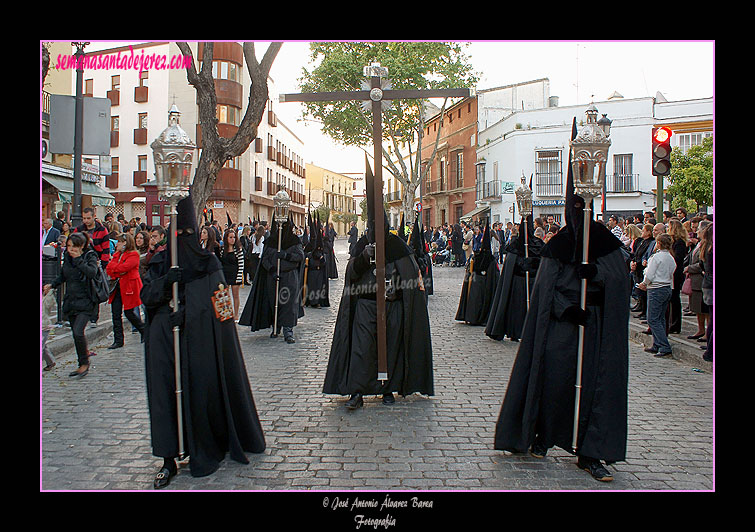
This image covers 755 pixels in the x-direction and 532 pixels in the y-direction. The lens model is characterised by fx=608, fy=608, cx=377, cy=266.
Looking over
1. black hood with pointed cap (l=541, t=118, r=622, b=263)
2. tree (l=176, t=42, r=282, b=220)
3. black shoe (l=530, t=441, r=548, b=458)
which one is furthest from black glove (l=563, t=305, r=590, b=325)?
tree (l=176, t=42, r=282, b=220)

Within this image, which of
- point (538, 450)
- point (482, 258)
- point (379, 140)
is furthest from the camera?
point (482, 258)

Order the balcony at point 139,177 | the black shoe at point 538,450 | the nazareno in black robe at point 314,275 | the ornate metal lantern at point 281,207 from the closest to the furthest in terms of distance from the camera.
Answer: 1. the black shoe at point 538,450
2. the ornate metal lantern at point 281,207
3. the nazareno in black robe at point 314,275
4. the balcony at point 139,177

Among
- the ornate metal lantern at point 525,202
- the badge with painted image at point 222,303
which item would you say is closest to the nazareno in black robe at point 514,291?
the ornate metal lantern at point 525,202

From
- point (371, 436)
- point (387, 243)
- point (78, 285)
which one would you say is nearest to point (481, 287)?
point (387, 243)

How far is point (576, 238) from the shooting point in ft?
15.6

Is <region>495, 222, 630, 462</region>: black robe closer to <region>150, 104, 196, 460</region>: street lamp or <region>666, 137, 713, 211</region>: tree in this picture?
<region>150, 104, 196, 460</region>: street lamp

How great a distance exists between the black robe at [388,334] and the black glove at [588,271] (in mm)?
2261

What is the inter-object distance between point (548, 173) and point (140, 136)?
2622 cm

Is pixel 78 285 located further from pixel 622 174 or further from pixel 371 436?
pixel 622 174

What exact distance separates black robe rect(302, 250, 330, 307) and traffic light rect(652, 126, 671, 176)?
7817 millimetres

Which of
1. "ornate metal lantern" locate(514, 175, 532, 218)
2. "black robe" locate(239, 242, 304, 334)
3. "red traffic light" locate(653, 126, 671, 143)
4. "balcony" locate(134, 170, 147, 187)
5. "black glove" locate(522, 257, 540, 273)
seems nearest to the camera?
"black glove" locate(522, 257, 540, 273)

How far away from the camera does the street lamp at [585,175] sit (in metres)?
4.66

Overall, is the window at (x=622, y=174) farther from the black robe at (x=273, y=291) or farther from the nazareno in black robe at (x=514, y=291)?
the black robe at (x=273, y=291)

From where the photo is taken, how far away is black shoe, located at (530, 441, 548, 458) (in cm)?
485
